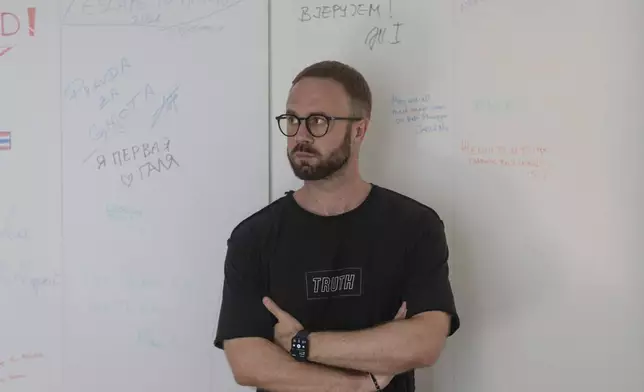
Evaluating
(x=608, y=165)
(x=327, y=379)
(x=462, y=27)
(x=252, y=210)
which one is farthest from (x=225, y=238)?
(x=608, y=165)

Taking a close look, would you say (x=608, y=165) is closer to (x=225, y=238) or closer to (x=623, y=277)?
(x=623, y=277)

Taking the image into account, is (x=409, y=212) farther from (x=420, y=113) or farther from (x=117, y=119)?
(x=117, y=119)

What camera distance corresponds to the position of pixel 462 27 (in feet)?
6.04

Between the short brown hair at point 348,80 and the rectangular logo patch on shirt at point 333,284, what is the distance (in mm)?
435

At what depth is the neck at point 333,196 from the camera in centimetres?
161

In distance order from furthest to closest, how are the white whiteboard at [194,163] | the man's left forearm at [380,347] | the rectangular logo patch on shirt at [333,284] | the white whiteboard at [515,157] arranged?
the white whiteboard at [194,163] < the white whiteboard at [515,157] < the rectangular logo patch on shirt at [333,284] < the man's left forearm at [380,347]

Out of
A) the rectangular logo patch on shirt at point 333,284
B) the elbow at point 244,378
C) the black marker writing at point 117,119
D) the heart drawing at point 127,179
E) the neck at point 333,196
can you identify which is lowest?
the elbow at point 244,378

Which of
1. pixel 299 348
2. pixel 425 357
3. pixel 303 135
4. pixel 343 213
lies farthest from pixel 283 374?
pixel 303 135

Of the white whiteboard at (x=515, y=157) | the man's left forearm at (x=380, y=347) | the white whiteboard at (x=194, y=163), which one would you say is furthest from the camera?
the white whiteboard at (x=194, y=163)

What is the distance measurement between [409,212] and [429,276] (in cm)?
20

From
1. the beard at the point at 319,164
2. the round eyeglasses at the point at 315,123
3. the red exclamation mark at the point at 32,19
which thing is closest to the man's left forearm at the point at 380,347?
the beard at the point at 319,164

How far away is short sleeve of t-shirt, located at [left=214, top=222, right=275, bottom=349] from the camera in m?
1.47

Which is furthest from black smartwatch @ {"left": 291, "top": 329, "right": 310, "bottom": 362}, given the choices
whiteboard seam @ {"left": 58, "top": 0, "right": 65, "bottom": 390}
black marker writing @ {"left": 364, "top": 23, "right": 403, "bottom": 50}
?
black marker writing @ {"left": 364, "top": 23, "right": 403, "bottom": 50}

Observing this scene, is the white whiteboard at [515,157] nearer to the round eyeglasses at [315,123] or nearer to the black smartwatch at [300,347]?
the round eyeglasses at [315,123]
